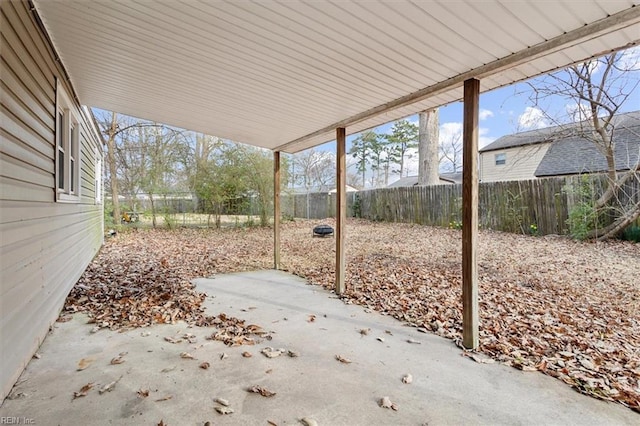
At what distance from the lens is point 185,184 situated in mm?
11836

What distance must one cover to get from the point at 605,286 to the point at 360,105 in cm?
401

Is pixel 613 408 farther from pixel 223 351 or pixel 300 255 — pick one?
pixel 300 255

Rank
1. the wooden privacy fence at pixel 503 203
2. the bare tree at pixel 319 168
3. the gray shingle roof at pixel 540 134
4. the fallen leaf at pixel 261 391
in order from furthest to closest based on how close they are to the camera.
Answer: the bare tree at pixel 319 168
the gray shingle roof at pixel 540 134
the wooden privacy fence at pixel 503 203
the fallen leaf at pixel 261 391

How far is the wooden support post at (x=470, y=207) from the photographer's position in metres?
2.59

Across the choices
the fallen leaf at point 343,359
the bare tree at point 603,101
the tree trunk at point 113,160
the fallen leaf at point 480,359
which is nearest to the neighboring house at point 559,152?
the bare tree at point 603,101

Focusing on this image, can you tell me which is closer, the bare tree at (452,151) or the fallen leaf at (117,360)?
the fallen leaf at (117,360)

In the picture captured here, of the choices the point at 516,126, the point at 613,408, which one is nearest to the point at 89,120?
the point at 613,408

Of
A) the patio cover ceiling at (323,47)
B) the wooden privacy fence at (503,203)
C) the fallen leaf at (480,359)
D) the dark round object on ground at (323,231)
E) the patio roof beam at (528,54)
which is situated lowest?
the fallen leaf at (480,359)

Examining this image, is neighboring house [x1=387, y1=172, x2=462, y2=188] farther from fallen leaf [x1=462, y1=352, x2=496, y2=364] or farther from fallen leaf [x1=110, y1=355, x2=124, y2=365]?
fallen leaf [x1=110, y1=355, x2=124, y2=365]

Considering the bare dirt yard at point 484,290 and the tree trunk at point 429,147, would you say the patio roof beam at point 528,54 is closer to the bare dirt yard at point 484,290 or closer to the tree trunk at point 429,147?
the bare dirt yard at point 484,290

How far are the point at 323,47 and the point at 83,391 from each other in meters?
2.89

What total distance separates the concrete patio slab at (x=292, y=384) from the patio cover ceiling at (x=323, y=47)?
2.28m

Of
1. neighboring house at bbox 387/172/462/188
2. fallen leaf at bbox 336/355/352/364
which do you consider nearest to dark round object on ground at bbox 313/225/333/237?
fallen leaf at bbox 336/355/352/364

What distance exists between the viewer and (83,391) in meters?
1.99
